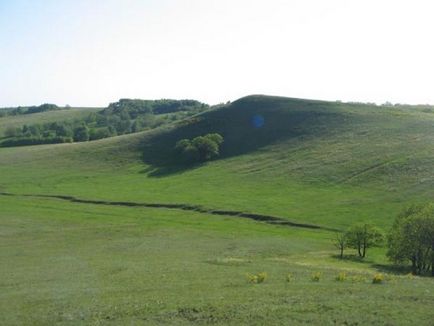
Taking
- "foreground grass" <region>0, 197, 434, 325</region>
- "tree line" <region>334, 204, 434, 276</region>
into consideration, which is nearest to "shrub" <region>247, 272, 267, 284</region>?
"foreground grass" <region>0, 197, 434, 325</region>

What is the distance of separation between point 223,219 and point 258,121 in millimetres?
82762

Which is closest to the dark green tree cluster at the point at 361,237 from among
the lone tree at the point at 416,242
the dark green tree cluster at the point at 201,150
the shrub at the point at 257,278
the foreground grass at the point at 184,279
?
the foreground grass at the point at 184,279

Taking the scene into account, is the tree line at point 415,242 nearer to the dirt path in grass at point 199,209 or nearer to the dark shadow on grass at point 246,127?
the dirt path in grass at point 199,209

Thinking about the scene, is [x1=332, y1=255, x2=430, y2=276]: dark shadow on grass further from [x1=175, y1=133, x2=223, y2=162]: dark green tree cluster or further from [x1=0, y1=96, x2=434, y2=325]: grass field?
[x1=175, y1=133, x2=223, y2=162]: dark green tree cluster

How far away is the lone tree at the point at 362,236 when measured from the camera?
5584 centimetres

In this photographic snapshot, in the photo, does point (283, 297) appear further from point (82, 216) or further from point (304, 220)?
point (82, 216)

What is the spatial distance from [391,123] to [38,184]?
9037cm

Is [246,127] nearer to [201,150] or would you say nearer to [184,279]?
[201,150]

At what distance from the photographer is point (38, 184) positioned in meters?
116

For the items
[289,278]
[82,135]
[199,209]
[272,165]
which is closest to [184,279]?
[289,278]

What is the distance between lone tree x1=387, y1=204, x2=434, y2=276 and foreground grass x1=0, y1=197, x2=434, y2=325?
410 centimetres

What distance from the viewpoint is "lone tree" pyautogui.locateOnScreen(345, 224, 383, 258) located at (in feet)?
183

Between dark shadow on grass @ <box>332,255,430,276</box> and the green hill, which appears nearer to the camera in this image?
dark shadow on grass @ <box>332,255,430,276</box>

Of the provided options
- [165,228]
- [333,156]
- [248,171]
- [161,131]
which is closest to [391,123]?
[333,156]
